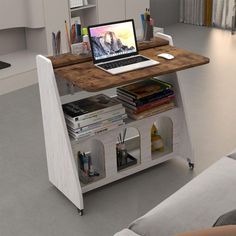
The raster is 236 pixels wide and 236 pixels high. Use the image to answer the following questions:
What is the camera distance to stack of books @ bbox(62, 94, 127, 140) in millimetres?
2768

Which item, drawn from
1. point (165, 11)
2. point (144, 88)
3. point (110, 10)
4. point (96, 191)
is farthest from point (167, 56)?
point (165, 11)

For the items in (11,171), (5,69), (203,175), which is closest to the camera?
(203,175)

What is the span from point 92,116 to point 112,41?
1.64 ft

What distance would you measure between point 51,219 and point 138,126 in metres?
0.78

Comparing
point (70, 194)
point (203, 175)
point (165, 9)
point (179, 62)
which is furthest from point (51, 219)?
point (165, 9)

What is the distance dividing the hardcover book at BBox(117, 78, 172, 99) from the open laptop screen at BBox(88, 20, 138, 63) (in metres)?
0.23

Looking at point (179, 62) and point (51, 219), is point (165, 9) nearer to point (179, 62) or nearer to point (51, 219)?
point (179, 62)

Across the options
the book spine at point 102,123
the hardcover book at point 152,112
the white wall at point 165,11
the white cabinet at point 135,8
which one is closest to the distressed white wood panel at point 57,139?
the book spine at point 102,123

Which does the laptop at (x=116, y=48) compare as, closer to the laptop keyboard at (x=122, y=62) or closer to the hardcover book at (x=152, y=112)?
Result: the laptop keyboard at (x=122, y=62)

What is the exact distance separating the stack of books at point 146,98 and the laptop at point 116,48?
0.70 feet

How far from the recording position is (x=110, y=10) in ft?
19.0

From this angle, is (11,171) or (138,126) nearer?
(138,126)

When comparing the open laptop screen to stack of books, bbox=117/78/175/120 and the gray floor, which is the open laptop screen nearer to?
stack of books, bbox=117/78/175/120

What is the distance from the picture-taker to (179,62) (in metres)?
2.96
